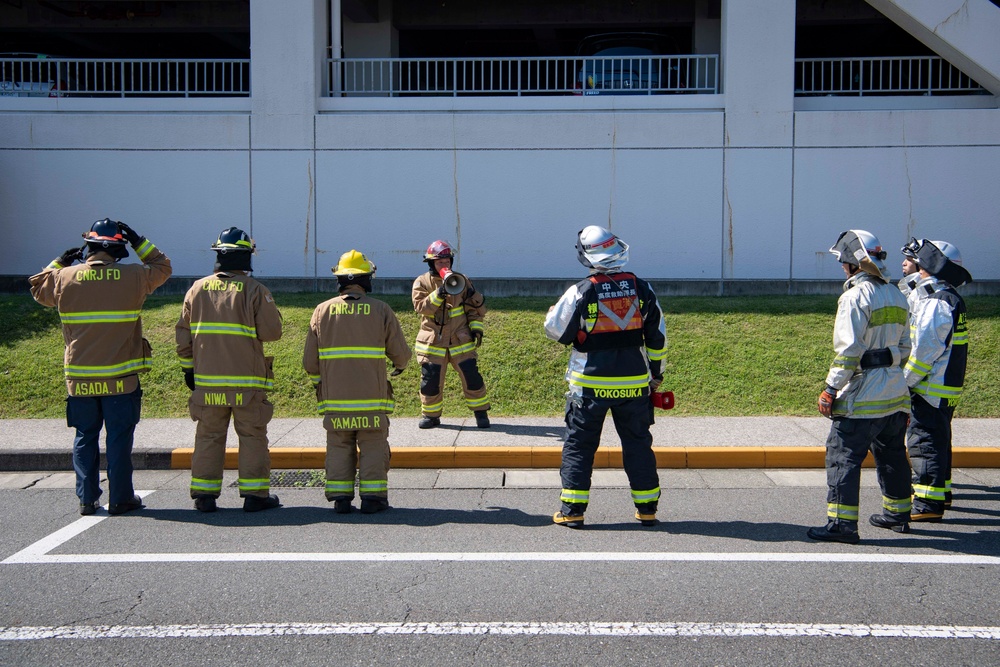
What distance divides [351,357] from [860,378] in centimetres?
334

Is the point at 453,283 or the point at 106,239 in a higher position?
the point at 106,239

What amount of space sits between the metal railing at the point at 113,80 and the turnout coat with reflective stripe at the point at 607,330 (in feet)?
34.5

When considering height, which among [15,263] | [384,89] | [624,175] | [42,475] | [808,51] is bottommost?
[42,475]

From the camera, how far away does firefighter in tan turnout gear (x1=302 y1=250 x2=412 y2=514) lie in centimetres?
638

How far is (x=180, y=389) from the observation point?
33.4 feet

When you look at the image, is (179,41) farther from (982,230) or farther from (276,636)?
(276,636)

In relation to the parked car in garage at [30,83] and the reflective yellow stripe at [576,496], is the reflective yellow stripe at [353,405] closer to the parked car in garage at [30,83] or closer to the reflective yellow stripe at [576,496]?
the reflective yellow stripe at [576,496]

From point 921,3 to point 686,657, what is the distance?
12.7m

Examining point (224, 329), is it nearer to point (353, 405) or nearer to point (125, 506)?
point (353, 405)

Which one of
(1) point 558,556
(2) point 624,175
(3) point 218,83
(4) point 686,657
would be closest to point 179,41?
(3) point 218,83

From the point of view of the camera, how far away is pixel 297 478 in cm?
768

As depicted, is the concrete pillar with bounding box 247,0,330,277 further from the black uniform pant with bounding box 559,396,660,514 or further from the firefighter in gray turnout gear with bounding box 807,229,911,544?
the firefighter in gray turnout gear with bounding box 807,229,911,544

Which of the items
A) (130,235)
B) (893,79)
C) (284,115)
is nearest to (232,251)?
(130,235)

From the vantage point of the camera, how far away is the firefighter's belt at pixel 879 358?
5.64 meters
